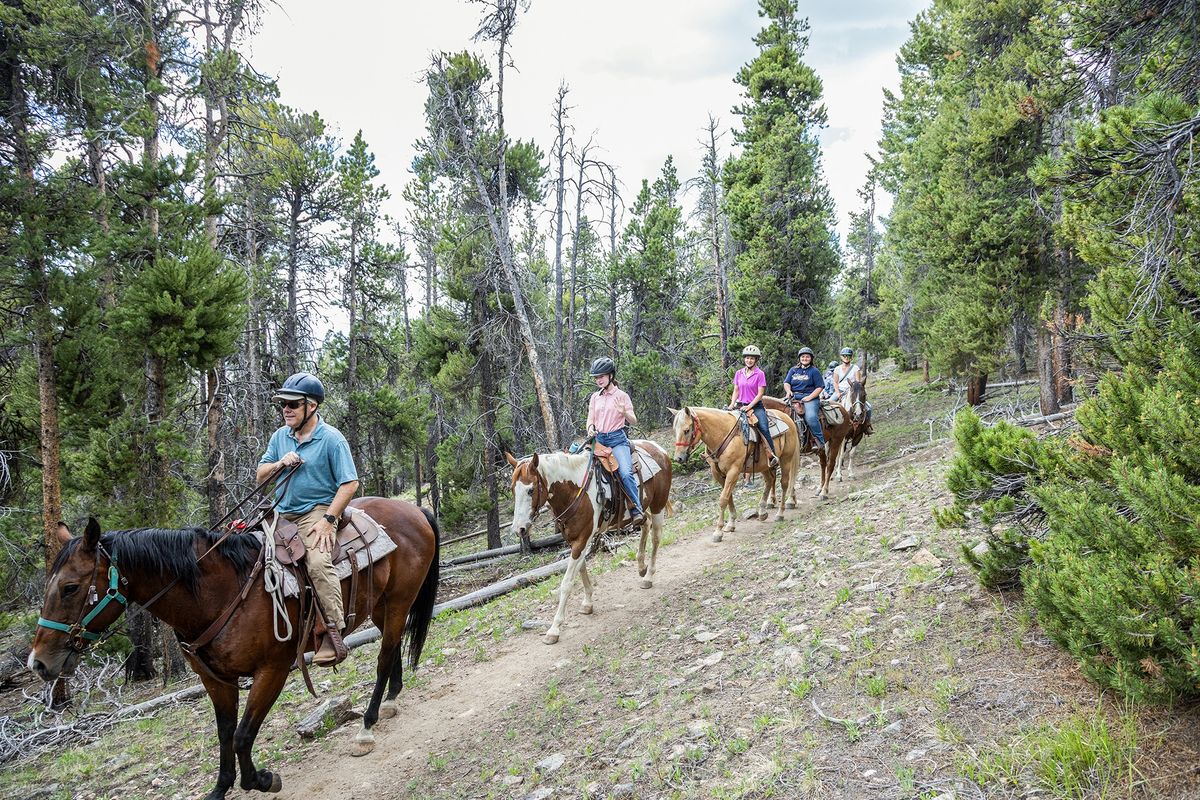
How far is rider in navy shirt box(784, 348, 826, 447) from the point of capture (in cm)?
1192

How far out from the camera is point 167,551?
14.1 ft

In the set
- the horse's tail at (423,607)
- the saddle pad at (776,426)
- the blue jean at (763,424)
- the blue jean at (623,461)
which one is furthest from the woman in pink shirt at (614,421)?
the saddle pad at (776,426)

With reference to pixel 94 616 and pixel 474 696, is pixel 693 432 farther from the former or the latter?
pixel 94 616

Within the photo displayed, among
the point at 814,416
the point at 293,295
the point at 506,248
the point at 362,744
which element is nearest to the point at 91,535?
the point at 362,744

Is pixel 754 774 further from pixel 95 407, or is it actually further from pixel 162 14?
pixel 162 14

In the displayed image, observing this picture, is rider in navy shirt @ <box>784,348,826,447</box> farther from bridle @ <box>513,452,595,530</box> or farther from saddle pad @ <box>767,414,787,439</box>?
bridle @ <box>513,452,595,530</box>

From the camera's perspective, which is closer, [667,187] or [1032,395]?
[1032,395]

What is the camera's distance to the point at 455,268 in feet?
54.7

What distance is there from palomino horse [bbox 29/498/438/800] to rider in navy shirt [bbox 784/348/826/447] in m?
9.69

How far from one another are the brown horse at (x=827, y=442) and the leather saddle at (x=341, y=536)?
867cm

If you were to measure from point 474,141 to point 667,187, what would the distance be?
1446 centimetres

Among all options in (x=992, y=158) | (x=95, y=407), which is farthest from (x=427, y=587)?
(x=992, y=158)

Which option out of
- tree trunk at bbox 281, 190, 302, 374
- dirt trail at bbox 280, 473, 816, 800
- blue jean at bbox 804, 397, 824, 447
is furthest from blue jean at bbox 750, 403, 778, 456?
tree trunk at bbox 281, 190, 302, 374

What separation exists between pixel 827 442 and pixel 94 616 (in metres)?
12.1
